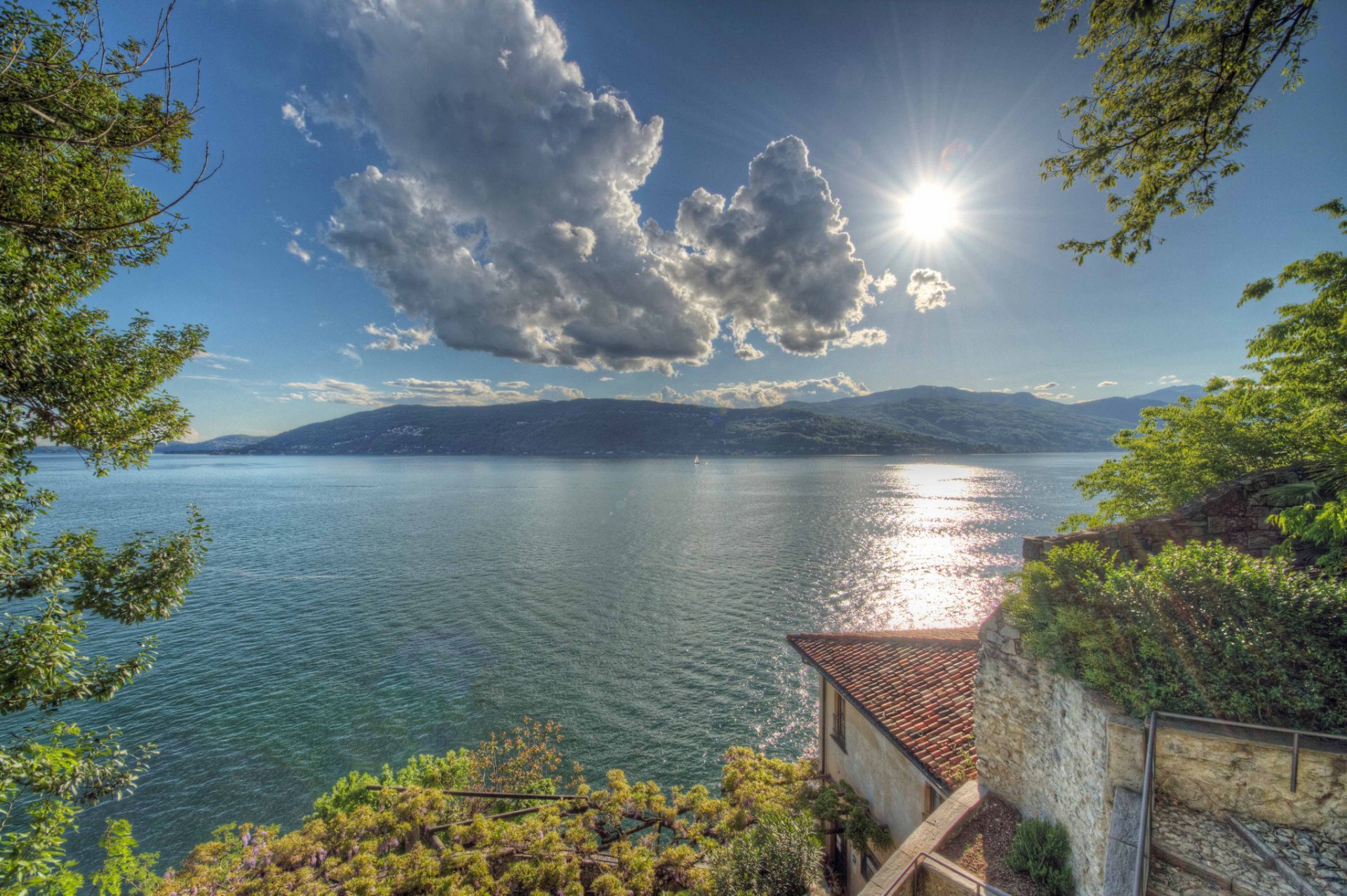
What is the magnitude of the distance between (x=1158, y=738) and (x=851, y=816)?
29.6 feet

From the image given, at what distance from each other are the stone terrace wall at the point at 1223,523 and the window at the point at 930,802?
21.5 ft

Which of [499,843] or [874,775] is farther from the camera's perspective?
[874,775]

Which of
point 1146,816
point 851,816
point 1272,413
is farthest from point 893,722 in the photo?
point 1272,413

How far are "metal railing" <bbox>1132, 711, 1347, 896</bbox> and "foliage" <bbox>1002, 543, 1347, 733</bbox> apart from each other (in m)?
0.12

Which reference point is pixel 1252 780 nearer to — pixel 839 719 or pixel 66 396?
pixel 839 719

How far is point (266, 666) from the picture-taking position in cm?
2739

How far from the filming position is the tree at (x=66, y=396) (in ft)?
20.6

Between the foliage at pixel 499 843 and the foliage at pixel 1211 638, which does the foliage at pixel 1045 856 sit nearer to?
the foliage at pixel 1211 638

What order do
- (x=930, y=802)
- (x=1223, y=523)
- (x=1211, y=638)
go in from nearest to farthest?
(x=1211, y=638)
(x=930, y=802)
(x=1223, y=523)

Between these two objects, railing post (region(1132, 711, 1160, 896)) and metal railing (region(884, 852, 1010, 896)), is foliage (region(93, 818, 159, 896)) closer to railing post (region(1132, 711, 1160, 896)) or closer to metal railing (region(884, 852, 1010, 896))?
metal railing (region(884, 852, 1010, 896))

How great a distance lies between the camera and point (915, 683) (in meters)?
13.2

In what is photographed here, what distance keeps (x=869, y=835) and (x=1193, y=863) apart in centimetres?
845

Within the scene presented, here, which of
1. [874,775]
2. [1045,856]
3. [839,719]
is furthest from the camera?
[839,719]

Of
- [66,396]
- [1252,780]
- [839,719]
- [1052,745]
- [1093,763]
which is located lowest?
[839,719]
